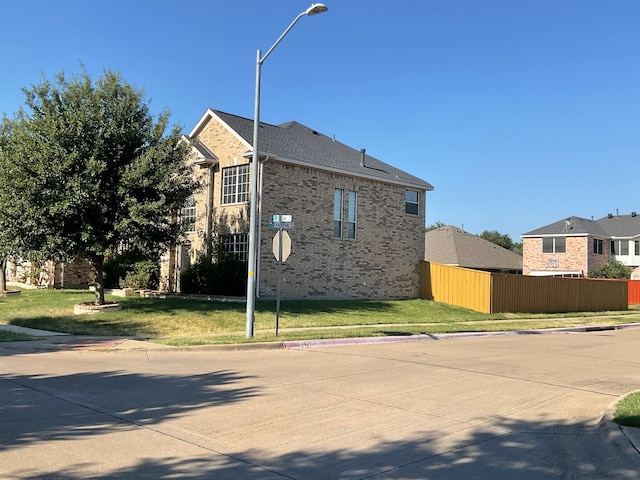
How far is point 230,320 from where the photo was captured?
1884 cm

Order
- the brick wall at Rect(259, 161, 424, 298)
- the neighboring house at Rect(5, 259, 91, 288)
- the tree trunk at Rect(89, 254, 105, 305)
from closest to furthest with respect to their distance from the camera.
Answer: the tree trunk at Rect(89, 254, 105, 305) < the brick wall at Rect(259, 161, 424, 298) < the neighboring house at Rect(5, 259, 91, 288)

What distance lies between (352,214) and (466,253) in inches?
833

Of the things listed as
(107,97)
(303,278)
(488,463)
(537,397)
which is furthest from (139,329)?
(488,463)

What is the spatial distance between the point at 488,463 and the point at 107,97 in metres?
17.6

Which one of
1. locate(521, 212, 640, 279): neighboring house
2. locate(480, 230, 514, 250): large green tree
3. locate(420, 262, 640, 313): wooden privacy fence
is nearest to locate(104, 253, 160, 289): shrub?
locate(420, 262, 640, 313): wooden privacy fence

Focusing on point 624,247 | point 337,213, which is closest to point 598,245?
point 624,247

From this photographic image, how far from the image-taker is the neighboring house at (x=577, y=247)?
2010 inches

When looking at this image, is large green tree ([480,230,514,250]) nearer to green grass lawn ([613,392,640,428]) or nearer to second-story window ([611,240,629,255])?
second-story window ([611,240,629,255])

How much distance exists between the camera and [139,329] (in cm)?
1719

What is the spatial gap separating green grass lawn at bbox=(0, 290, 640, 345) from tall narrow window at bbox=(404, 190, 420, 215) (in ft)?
21.0

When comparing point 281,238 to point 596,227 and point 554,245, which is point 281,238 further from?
point 596,227

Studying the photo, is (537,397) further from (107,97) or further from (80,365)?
(107,97)

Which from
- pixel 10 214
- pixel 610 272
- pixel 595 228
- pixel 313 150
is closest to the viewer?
pixel 10 214

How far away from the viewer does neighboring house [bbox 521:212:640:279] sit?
5106cm
